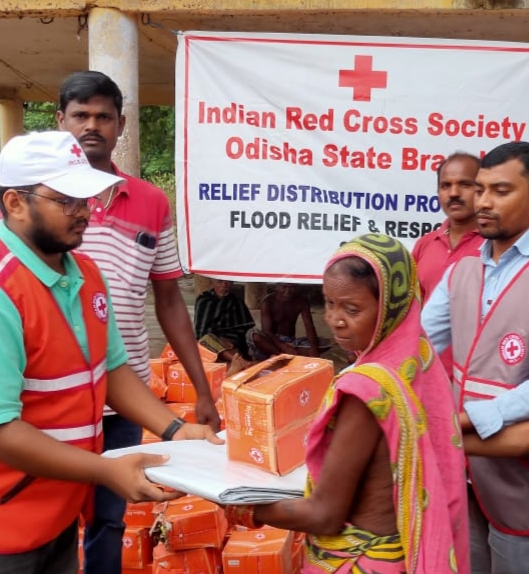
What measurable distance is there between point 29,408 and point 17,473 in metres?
0.17

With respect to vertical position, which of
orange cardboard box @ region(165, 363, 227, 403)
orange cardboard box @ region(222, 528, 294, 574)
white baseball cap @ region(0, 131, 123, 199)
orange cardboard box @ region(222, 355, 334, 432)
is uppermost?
white baseball cap @ region(0, 131, 123, 199)

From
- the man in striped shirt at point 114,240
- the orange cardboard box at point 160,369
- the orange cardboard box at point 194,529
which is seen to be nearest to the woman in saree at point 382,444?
the man in striped shirt at point 114,240

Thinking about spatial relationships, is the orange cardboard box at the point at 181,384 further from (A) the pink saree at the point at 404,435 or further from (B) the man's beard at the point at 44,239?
(A) the pink saree at the point at 404,435

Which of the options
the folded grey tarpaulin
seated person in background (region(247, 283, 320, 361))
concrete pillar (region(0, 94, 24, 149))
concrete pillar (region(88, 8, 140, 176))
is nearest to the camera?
the folded grey tarpaulin

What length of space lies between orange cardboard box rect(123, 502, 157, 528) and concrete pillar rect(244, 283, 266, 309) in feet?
22.5

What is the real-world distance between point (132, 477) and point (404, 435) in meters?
0.73

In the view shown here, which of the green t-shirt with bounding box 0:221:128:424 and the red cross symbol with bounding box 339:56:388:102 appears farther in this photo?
the red cross symbol with bounding box 339:56:388:102

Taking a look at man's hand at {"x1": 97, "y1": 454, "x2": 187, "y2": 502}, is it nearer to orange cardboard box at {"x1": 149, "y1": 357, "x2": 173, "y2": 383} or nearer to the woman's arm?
the woman's arm

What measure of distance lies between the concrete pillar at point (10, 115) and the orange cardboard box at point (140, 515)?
6745mm

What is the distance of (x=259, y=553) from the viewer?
9.93 ft

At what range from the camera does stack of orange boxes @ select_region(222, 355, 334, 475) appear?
187cm

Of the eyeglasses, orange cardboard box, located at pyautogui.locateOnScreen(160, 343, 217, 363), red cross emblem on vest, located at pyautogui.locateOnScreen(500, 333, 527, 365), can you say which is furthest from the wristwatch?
orange cardboard box, located at pyautogui.locateOnScreen(160, 343, 217, 363)

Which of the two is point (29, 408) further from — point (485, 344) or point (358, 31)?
point (358, 31)

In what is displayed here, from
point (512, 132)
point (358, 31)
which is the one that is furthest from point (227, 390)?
point (358, 31)
